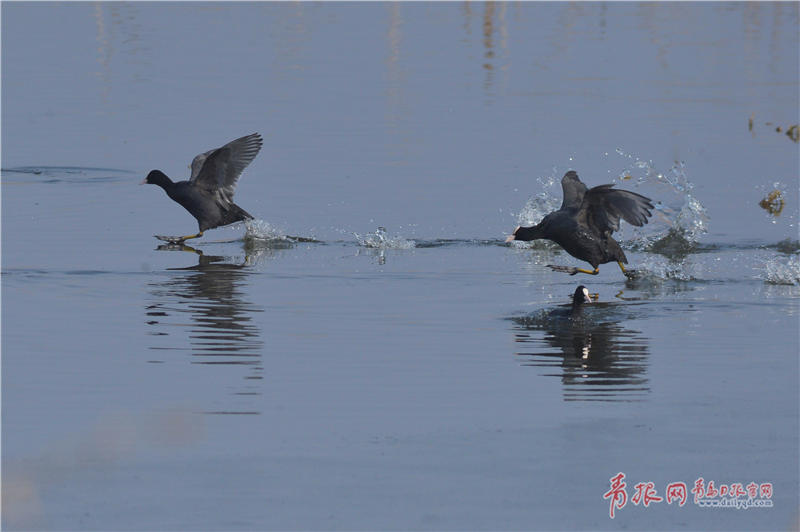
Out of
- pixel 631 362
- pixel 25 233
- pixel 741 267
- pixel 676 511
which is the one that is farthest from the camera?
pixel 25 233

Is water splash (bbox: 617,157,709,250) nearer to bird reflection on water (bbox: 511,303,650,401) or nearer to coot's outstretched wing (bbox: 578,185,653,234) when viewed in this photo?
coot's outstretched wing (bbox: 578,185,653,234)

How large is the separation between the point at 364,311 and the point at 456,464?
4.04 meters

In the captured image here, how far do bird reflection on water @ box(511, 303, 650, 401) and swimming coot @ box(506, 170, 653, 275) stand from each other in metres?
1.16

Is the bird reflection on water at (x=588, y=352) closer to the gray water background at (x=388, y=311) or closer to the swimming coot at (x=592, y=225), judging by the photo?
the gray water background at (x=388, y=311)

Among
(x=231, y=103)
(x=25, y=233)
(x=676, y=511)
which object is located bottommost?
(x=676, y=511)

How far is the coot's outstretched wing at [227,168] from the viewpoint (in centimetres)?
1545

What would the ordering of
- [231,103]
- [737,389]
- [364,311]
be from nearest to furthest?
[737,389], [364,311], [231,103]

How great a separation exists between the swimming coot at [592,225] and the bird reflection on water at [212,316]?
261 centimetres

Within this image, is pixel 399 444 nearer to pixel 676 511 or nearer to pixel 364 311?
pixel 676 511

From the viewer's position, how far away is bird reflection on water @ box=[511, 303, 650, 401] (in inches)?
363

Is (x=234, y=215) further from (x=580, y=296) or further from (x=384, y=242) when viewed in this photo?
(x=580, y=296)

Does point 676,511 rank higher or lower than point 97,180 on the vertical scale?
lower

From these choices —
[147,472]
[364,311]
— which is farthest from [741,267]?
[147,472]

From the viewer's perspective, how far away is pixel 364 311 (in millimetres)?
11539
